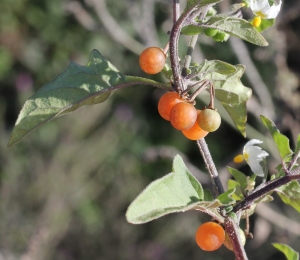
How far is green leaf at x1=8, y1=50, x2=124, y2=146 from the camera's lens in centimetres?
64

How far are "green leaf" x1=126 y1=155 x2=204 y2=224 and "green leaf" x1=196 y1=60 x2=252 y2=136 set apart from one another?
14cm

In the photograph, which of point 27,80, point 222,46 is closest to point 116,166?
point 27,80

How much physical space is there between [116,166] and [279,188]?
355 centimetres

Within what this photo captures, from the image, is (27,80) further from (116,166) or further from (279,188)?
(279,188)

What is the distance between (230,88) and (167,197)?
259mm

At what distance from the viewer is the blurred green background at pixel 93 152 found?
11.6ft

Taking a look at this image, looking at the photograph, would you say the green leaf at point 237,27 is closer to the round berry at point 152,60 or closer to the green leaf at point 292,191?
the round berry at point 152,60

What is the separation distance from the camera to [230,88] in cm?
72

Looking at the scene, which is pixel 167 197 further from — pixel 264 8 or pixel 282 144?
pixel 264 8

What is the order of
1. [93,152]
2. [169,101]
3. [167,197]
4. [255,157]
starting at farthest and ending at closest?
1. [93,152]
2. [255,157]
3. [169,101]
4. [167,197]

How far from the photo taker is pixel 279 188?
67 centimetres

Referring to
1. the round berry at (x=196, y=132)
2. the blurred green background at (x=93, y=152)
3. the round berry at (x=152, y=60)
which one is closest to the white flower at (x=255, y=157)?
the round berry at (x=196, y=132)

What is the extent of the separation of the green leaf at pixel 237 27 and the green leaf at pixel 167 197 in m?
0.20

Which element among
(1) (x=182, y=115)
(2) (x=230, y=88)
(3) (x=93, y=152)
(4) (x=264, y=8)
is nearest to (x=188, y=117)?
(1) (x=182, y=115)
